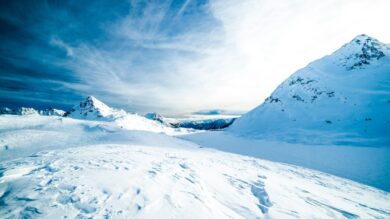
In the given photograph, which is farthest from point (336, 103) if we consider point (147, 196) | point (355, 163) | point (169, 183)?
point (147, 196)

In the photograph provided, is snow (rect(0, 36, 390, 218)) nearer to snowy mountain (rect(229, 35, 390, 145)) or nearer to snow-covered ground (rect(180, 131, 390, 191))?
snow-covered ground (rect(180, 131, 390, 191))

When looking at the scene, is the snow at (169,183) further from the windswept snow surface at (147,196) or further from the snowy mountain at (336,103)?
the snowy mountain at (336,103)

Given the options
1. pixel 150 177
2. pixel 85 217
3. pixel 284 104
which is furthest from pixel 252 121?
pixel 85 217

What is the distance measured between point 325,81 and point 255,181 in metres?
38.8

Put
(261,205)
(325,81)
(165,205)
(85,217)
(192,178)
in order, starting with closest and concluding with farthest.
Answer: (85,217) < (165,205) < (261,205) < (192,178) < (325,81)

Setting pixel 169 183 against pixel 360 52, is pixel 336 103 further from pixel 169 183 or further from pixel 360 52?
pixel 169 183

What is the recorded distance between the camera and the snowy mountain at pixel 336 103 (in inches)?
934

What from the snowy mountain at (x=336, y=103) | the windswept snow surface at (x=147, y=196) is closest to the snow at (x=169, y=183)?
the windswept snow surface at (x=147, y=196)

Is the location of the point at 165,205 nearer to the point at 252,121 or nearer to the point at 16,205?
the point at 16,205

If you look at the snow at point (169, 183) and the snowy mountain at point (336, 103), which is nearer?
the snow at point (169, 183)

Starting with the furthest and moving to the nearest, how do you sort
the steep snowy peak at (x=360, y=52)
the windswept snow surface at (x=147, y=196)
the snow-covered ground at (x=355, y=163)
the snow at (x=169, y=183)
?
the steep snowy peak at (x=360, y=52) → the snow-covered ground at (x=355, y=163) → the snow at (x=169, y=183) → the windswept snow surface at (x=147, y=196)

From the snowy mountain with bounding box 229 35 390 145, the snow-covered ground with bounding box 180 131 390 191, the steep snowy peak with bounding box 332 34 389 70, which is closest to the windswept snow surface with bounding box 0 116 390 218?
the snow-covered ground with bounding box 180 131 390 191

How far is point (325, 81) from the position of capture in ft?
118

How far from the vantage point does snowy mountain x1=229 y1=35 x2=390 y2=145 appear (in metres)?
23.7
